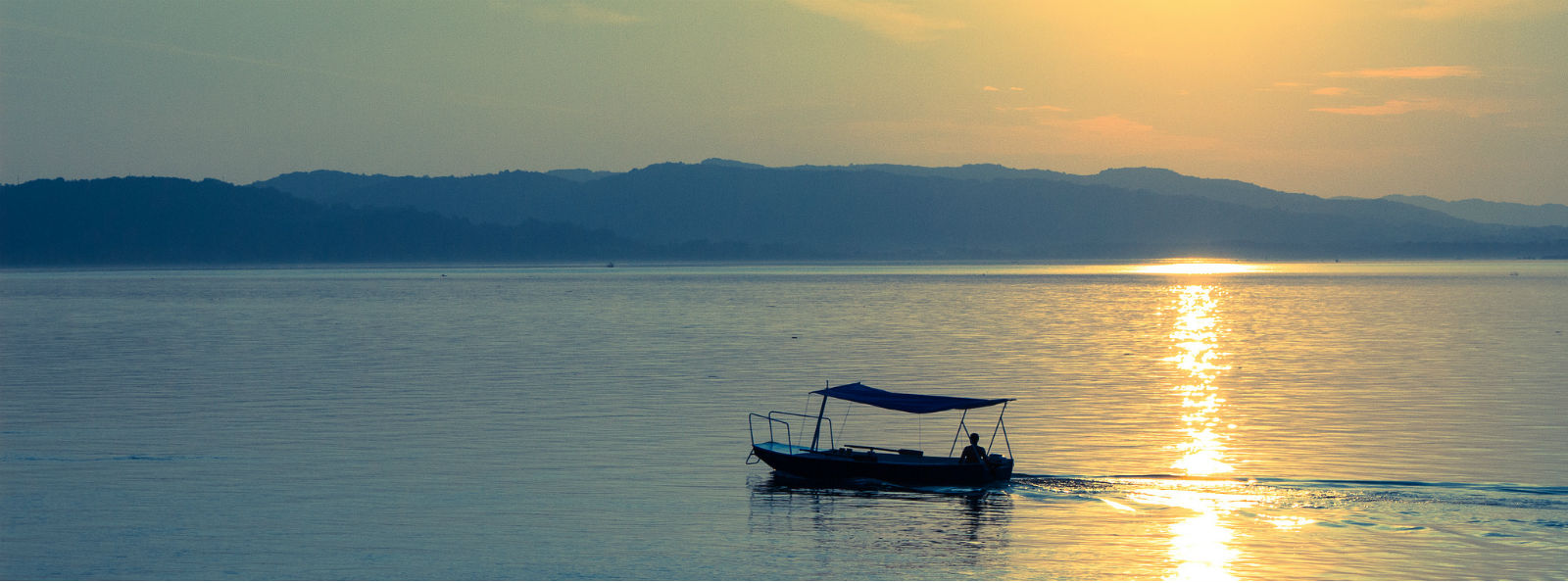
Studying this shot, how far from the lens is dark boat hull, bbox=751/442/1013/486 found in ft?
133

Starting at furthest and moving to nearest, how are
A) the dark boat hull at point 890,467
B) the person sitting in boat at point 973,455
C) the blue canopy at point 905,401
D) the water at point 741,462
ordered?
the blue canopy at point 905,401 → the person sitting in boat at point 973,455 → the dark boat hull at point 890,467 → the water at point 741,462

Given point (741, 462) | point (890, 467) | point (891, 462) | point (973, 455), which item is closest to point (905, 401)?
point (891, 462)

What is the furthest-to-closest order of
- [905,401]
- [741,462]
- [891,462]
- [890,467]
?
1. [741,462]
2. [905,401]
3. [891,462]
4. [890,467]

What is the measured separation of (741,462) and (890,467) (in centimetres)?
639

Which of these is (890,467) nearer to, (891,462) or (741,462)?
(891,462)

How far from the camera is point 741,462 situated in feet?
150

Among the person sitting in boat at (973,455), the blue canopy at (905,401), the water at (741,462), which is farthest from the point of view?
the blue canopy at (905,401)

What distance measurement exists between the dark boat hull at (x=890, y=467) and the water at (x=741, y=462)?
46cm

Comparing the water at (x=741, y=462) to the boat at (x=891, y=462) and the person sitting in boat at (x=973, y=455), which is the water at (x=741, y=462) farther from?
the person sitting in boat at (x=973, y=455)

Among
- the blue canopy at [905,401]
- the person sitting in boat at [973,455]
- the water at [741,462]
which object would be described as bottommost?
the water at [741,462]

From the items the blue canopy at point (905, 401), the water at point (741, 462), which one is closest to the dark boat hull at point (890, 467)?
the water at point (741, 462)

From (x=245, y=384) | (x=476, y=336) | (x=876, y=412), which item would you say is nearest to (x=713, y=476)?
(x=876, y=412)

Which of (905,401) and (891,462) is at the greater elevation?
(905,401)

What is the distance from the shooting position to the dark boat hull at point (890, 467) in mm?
40531
